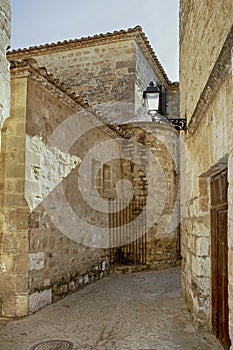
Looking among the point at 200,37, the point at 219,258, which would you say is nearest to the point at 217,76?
the point at 200,37

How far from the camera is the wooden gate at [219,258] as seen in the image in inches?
140

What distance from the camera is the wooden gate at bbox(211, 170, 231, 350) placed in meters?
3.56

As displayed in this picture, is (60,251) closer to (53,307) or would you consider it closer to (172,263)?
(53,307)

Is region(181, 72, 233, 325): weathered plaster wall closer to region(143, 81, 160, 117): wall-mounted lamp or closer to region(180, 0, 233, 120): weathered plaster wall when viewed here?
region(180, 0, 233, 120): weathered plaster wall

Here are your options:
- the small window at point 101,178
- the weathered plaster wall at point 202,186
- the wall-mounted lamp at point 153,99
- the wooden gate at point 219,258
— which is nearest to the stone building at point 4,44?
the wall-mounted lamp at point 153,99

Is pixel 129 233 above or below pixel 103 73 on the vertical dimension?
below

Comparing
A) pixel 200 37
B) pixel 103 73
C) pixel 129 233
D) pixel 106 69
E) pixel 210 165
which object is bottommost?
pixel 129 233

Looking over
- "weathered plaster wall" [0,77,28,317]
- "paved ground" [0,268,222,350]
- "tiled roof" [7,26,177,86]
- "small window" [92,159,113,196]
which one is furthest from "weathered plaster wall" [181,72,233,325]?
"tiled roof" [7,26,177,86]

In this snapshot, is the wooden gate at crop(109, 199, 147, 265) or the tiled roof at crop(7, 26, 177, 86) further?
the tiled roof at crop(7, 26, 177, 86)

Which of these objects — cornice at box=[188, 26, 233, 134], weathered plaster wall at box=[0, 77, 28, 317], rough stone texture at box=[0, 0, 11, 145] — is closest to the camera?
cornice at box=[188, 26, 233, 134]

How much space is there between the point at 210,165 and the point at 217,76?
3.13 feet

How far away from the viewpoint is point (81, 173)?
297 inches

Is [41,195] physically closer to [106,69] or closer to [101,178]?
[101,178]

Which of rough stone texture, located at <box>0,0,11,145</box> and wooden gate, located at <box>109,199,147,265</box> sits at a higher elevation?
rough stone texture, located at <box>0,0,11,145</box>
